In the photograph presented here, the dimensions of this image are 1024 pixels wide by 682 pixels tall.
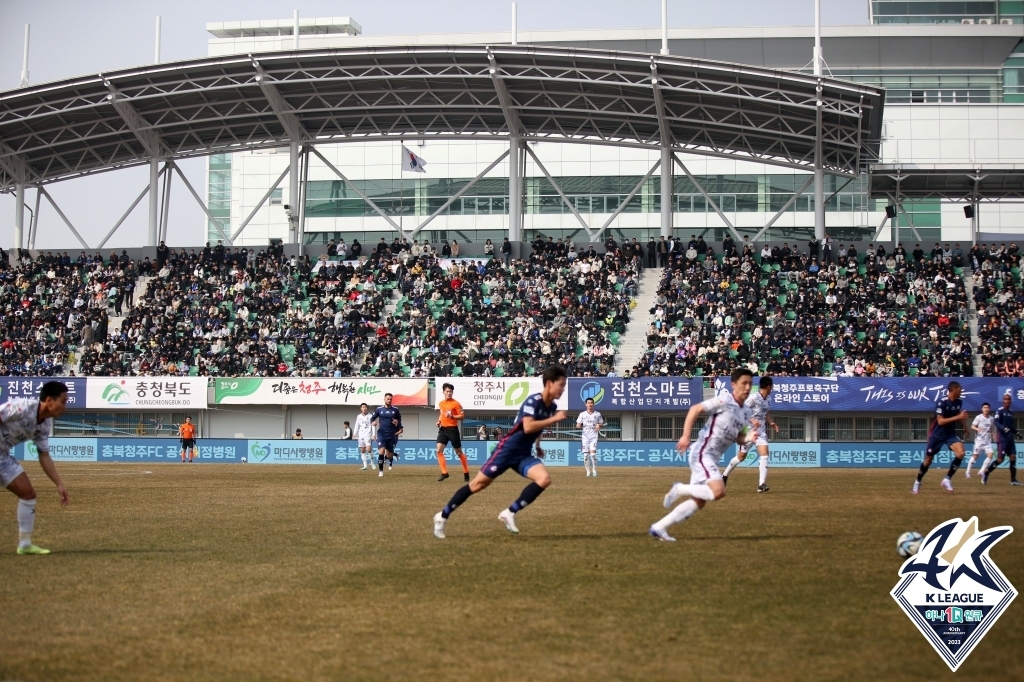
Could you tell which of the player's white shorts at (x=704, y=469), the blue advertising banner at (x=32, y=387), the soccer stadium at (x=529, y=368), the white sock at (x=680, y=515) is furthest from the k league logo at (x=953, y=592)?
the blue advertising banner at (x=32, y=387)

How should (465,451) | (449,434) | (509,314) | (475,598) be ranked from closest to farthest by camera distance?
(475,598), (449,434), (465,451), (509,314)

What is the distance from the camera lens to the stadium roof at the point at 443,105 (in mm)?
47594

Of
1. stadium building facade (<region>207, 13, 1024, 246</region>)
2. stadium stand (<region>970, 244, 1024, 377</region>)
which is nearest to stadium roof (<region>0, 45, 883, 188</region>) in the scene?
stadium stand (<region>970, 244, 1024, 377</region>)

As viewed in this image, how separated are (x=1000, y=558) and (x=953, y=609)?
316cm

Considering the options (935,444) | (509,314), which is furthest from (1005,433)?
(509,314)

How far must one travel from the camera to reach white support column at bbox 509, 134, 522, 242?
52.5 meters

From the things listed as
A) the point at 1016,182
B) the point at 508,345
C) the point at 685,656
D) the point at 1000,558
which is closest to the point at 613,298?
the point at 508,345

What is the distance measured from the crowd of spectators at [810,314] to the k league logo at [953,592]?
35419 mm

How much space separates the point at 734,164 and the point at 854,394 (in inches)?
1279

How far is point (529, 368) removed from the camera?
4634 centimetres

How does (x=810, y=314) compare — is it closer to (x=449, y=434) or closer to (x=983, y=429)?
(x=983, y=429)

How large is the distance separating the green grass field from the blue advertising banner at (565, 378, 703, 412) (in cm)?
2707

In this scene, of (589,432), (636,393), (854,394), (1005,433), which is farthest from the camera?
(636,393)

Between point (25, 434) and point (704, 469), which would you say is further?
point (704, 469)
